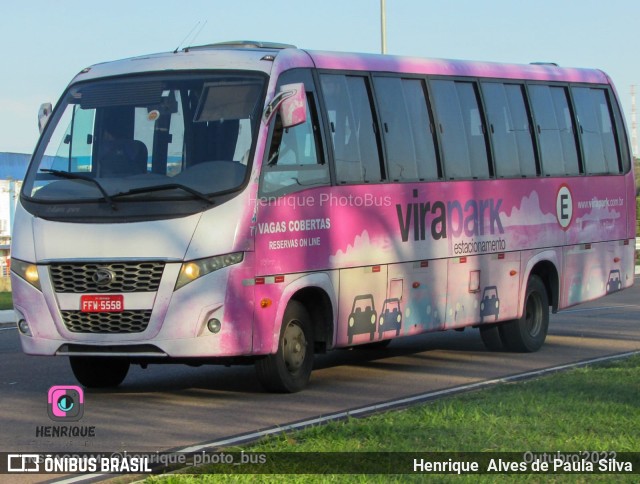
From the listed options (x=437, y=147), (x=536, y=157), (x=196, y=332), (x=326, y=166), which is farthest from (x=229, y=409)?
(x=536, y=157)

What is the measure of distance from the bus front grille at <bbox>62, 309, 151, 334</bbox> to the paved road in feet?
2.13

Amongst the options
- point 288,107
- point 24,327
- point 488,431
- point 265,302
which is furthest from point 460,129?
point 488,431

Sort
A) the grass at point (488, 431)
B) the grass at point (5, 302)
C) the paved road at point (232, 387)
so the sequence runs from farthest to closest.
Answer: the grass at point (5, 302), the paved road at point (232, 387), the grass at point (488, 431)

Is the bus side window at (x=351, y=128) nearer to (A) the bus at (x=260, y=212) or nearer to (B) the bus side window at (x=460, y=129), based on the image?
(A) the bus at (x=260, y=212)

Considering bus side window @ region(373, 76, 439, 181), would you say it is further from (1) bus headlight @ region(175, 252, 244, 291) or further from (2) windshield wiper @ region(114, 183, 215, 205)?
(1) bus headlight @ region(175, 252, 244, 291)

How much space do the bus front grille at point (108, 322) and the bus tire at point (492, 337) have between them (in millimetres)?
6064

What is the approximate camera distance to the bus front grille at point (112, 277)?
38.8ft

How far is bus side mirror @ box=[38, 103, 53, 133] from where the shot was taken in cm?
1334

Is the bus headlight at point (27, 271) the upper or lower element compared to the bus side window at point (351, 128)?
lower

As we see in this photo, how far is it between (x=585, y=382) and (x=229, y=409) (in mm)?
3194

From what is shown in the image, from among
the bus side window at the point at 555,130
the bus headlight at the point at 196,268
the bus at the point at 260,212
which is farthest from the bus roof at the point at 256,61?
the bus side window at the point at 555,130

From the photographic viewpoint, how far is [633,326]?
19.9 meters

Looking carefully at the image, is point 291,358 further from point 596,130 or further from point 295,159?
point 596,130

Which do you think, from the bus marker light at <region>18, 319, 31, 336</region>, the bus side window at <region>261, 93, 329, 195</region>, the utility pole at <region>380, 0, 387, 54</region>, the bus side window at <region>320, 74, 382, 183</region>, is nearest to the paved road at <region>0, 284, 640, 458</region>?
the bus marker light at <region>18, 319, 31, 336</region>
